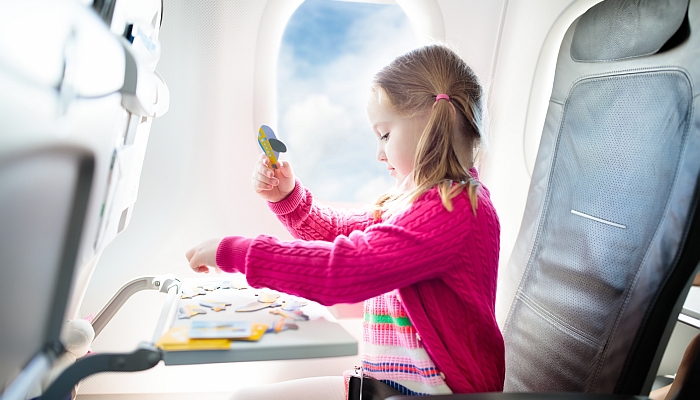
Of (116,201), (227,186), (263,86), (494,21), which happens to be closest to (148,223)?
(227,186)

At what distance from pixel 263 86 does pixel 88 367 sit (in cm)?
114

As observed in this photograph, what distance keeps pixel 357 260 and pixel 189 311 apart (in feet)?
Answer: 0.93

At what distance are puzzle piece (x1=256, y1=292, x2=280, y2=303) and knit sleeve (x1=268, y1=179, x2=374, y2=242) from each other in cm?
37

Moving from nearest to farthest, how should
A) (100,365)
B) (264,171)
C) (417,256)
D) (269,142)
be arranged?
(100,365) → (417,256) → (269,142) → (264,171)

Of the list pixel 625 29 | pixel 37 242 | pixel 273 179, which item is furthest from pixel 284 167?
pixel 625 29

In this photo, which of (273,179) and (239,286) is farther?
(273,179)

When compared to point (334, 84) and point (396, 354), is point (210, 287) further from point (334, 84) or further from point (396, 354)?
point (334, 84)

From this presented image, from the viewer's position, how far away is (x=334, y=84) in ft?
5.56

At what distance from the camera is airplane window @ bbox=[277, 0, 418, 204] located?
5.38ft

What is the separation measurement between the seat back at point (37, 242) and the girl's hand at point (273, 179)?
0.53 m

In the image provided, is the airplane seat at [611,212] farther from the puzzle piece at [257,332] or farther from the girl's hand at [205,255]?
the girl's hand at [205,255]

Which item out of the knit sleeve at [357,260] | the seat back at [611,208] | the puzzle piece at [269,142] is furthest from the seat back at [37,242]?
the seat back at [611,208]

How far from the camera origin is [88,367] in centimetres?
63

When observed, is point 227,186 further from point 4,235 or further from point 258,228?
point 4,235
